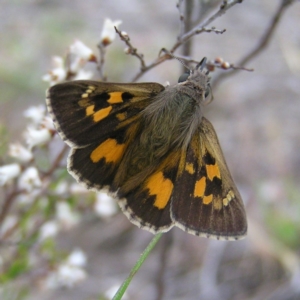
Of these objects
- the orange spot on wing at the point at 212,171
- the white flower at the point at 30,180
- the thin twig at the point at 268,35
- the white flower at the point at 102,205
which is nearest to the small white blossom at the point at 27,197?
the white flower at the point at 30,180

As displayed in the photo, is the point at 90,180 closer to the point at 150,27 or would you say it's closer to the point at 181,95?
the point at 181,95

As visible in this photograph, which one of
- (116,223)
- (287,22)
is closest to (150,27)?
(287,22)

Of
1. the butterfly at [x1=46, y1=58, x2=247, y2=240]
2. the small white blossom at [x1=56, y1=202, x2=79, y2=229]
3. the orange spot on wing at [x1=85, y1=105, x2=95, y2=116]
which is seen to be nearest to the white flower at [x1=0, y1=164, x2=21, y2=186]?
the small white blossom at [x1=56, y1=202, x2=79, y2=229]

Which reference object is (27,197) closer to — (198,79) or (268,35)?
(198,79)

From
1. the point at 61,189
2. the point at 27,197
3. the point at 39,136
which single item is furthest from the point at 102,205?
the point at 39,136

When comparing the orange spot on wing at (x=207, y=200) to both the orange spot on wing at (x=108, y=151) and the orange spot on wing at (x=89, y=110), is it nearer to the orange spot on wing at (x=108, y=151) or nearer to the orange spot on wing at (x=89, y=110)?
the orange spot on wing at (x=108, y=151)
